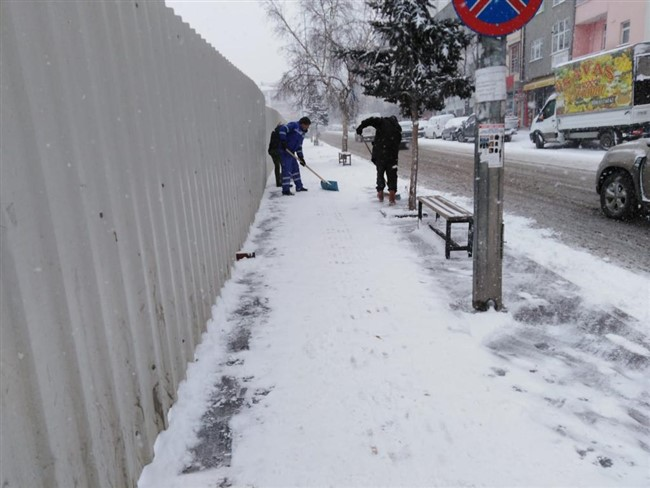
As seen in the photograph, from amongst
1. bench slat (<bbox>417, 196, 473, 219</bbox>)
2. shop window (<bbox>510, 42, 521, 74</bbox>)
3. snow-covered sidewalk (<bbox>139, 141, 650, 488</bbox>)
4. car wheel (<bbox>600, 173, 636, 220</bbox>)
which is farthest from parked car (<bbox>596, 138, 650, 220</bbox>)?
shop window (<bbox>510, 42, 521, 74</bbox>)

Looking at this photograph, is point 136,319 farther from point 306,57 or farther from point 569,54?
point 569,54

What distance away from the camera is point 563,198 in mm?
10312

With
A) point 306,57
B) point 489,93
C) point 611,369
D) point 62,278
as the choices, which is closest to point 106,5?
point 62,278

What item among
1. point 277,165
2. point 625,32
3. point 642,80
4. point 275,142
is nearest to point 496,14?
point 275,142

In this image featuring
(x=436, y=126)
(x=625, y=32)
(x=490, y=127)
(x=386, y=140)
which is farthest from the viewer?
(x=436, y=126)

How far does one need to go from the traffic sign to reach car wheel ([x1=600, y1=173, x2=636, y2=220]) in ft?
15.2

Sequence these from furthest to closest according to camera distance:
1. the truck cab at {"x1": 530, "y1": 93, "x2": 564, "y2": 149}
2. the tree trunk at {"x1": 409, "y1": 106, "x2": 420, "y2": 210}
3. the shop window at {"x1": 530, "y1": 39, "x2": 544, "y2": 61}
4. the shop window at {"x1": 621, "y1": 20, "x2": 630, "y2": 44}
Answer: the shop window at {"x1": 530, "y1": 39, "x2": 544, "y2": 61}, the shop window at {"x1": 621, "y1": 20, "x2": 630, "y2": 44}, the truck cab at {"x1": 530, "y1": 93, "x2": 564, "y2": 149}, the tree trunk at {"x1": 409, "y1": 106, "x2": 420, "y2": 210}

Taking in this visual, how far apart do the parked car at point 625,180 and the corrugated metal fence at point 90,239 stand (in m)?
6.18

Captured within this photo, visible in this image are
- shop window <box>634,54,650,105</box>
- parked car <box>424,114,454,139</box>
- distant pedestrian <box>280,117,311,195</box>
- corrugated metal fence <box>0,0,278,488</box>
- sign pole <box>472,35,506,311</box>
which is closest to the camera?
corrugated metal fence <box>0,0,278,488</box>

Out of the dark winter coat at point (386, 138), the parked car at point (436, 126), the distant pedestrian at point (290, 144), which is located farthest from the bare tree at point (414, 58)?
the parked car at point (436, 126)

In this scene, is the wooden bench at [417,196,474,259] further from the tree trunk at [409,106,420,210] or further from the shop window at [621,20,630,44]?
the shop window at [621,20,630,44]

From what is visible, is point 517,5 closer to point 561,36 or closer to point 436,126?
point 561,36

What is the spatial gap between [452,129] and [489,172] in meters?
33.1

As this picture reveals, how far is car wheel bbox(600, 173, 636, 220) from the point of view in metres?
7.53
